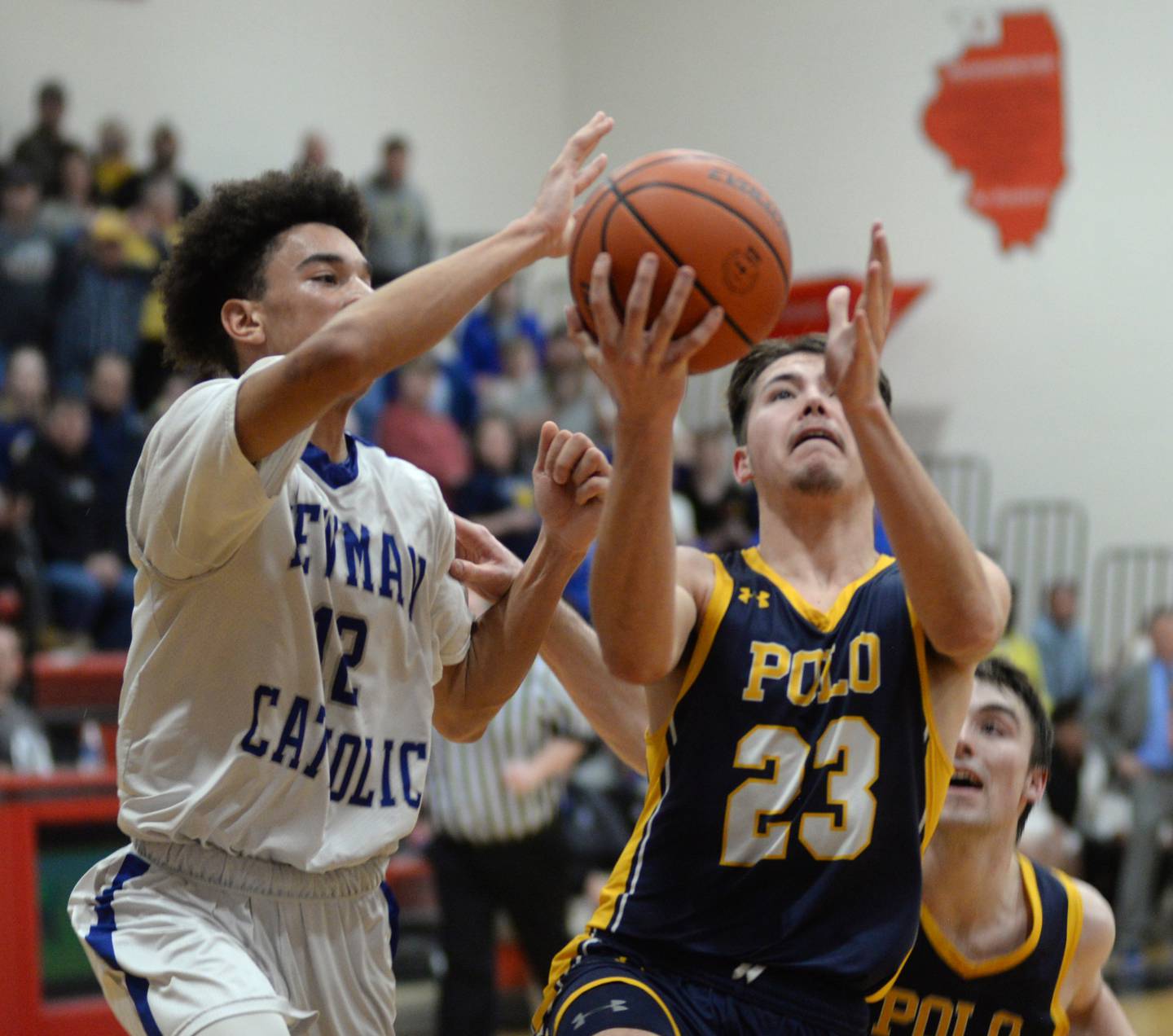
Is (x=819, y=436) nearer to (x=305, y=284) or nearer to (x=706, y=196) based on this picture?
(x=706, y=196)

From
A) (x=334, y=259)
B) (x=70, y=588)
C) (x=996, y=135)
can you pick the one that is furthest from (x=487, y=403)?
(x=334, y=259)

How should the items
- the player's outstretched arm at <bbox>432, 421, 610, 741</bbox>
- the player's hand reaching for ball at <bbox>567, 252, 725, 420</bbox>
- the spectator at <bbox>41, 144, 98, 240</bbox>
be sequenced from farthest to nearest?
1. the spectator at <bbox>41, 144, 98, 240</bbox>
2. the player's outstretched arm at <bbox>432, 421, 610, 741</bbox>
3. the player's hand reaching for ball at <bbox>567, 252, 725, 420</bbox>

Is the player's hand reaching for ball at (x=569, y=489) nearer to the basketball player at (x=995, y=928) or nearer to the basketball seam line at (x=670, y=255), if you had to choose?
the basketball seam line at (x=670, y=255)

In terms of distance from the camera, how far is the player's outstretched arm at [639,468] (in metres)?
2.63

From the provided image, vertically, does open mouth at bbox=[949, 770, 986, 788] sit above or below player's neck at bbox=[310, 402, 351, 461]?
below

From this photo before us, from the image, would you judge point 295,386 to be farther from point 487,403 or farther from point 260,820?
point 487,403

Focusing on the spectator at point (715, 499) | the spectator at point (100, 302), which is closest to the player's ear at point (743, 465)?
the spectator at point (100, 302)

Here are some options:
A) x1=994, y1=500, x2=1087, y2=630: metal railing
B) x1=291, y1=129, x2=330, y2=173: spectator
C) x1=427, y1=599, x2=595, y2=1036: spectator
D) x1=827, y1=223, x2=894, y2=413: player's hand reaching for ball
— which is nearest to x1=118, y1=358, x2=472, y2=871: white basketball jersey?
x1=827, y1=223, x2=894, y2=413: player's hand reaching for ball

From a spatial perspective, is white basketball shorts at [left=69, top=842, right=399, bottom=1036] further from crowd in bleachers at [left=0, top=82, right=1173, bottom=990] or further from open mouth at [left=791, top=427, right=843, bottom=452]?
crowd in bleachers at [left=0, top=82, right=1173, bottom=990]

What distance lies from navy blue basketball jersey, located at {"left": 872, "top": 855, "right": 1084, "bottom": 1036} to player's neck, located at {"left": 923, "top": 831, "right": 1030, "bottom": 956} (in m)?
0.03

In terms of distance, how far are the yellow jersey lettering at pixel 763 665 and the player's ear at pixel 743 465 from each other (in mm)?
449

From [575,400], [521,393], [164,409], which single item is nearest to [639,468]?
[164,409]

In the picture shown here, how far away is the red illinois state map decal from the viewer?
48.6 ft

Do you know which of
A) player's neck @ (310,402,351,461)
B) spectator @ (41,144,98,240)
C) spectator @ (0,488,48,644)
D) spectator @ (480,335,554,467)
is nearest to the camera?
player's neck @ (310,402,351,461)
